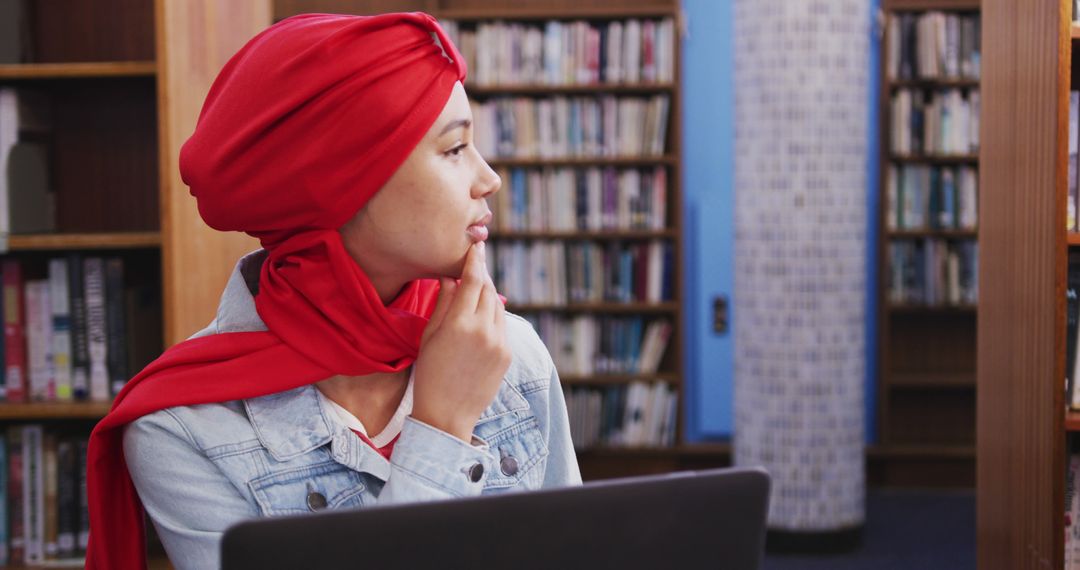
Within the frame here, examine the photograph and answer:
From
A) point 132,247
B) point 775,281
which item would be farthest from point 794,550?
point 132,247

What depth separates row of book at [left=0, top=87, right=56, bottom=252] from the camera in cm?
244

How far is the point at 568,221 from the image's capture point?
457cm

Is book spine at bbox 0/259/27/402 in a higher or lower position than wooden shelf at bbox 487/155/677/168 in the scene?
lower

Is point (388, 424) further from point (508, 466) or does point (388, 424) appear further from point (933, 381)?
point (933, 381)

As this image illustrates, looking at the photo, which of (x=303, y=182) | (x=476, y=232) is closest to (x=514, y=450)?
(x=476, y=232)

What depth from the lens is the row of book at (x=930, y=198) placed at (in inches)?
179

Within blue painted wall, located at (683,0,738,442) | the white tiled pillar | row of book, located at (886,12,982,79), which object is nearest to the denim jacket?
the white tiled pillar

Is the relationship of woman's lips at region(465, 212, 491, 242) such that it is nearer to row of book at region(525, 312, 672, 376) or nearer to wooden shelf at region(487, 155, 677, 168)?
wooden shelf at region(487, 155, 677, 168)

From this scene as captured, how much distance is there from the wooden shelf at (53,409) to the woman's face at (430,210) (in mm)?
1629

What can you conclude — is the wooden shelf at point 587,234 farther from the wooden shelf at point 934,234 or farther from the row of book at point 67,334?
→ the row of book at point 67,334

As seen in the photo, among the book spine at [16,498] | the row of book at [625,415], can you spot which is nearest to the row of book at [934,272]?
the row of book at [625,415]

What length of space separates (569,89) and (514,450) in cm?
357

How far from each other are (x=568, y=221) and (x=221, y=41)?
2264 mm

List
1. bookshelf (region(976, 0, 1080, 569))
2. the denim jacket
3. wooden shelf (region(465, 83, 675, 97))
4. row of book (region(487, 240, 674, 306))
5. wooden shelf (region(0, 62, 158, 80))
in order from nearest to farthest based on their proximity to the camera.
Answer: the denim jacket < bookshelf (region(976, 0, 1080, 569)) < wooden shelf (region(0, 62, 158, 80)) < wooden shelf (region(465, 83, 675, 97)) < row of book (region(487, 240, 674, 306))
